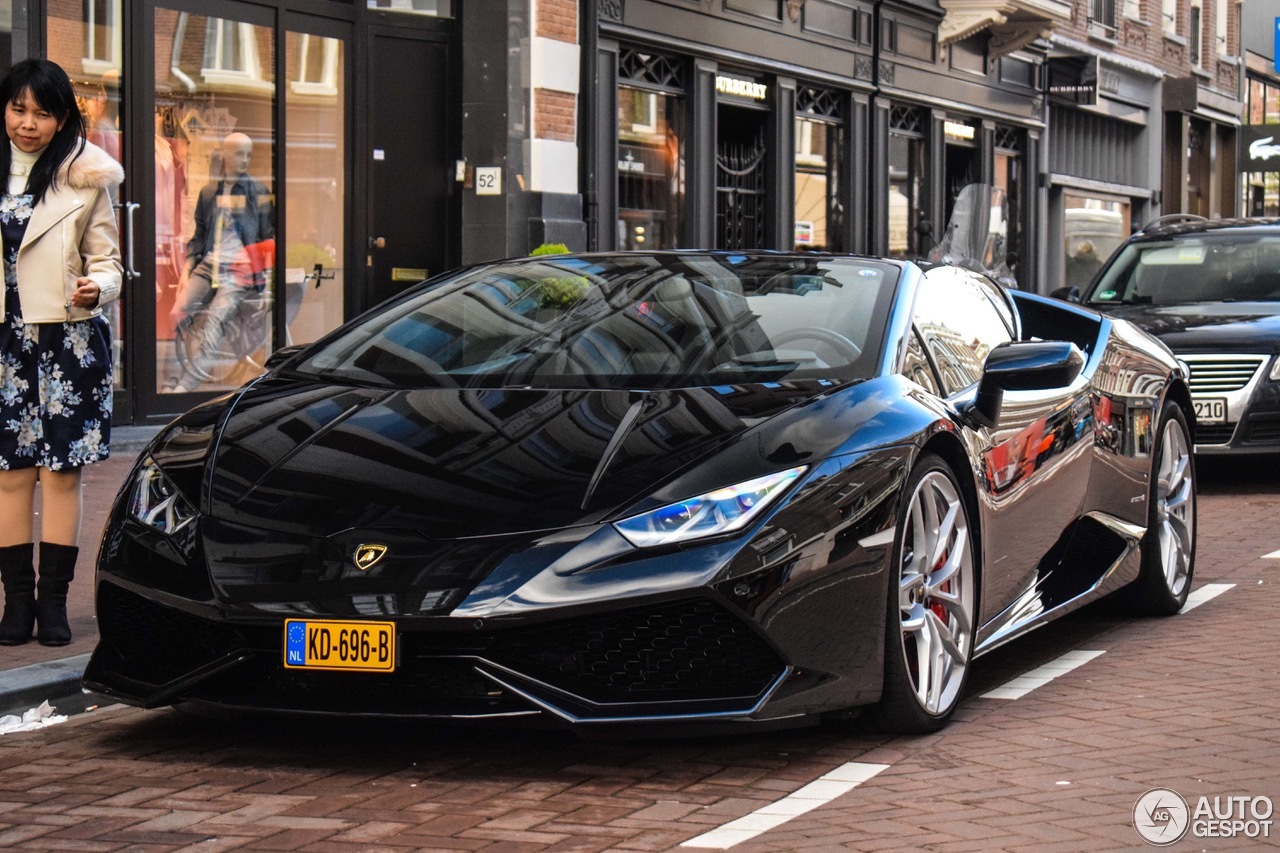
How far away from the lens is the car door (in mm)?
5652

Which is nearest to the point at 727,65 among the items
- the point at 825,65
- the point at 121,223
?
the point at 825,65

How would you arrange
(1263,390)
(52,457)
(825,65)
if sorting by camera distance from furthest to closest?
(825,65) → (1263,390) → (52,457)

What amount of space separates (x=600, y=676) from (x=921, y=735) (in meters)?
1.07

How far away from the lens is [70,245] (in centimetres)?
636

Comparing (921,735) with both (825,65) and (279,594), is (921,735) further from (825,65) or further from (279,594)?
(825,65)

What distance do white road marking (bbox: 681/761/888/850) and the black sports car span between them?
172 millimetres

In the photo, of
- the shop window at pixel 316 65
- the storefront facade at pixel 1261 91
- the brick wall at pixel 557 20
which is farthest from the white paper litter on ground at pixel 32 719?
the storefront facade at pixel 1261 91

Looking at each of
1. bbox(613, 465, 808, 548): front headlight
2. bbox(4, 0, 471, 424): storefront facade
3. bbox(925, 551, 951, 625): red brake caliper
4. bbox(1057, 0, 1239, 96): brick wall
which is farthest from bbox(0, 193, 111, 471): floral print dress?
bbox(1057, 0, 1239, 96): brick wall

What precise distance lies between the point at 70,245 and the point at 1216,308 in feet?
27.9

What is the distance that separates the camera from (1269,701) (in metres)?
5.69

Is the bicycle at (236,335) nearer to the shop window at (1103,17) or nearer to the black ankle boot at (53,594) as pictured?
the black ankle boot at (53,594)

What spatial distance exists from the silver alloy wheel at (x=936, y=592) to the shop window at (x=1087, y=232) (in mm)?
25987

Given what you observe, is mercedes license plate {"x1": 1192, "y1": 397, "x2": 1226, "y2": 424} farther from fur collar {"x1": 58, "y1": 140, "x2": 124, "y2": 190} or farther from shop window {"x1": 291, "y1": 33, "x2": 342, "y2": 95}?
fur collar {"x1": 58, "y1": 140, "x2": 124, "y2": 190}

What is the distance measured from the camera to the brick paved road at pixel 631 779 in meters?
4.15
